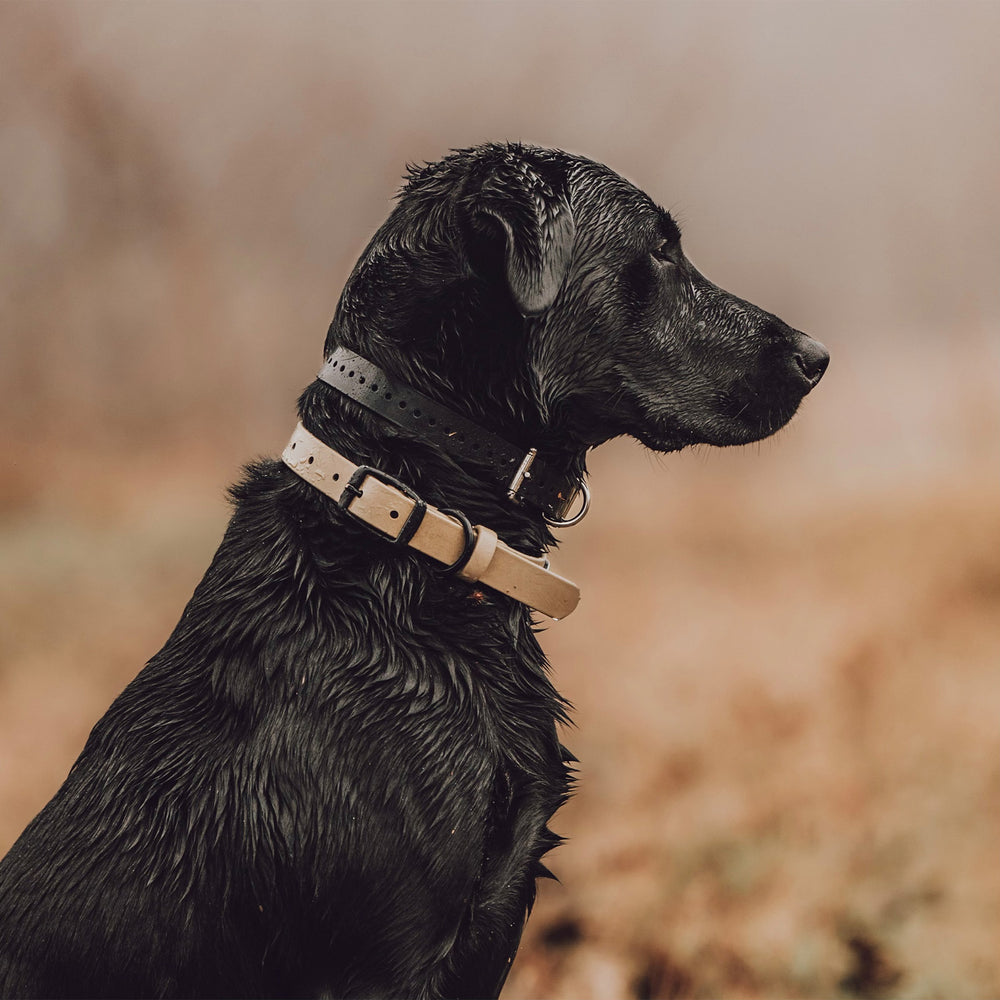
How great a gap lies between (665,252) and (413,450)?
28.2 inches

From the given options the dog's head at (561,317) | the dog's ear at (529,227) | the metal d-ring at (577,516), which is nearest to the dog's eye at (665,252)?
the dog's head at (561,317)

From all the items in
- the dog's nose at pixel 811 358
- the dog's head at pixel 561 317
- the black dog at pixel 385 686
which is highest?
the dog's nose at pixel 811 358

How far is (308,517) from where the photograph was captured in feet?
6.11

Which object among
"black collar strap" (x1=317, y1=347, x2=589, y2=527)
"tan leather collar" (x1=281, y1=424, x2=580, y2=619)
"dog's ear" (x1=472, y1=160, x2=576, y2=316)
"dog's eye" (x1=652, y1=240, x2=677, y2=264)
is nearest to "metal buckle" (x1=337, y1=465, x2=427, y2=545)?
"tan leather collar" (x1=281, y1=424, x2=580, y2=619)

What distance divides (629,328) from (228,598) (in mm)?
951

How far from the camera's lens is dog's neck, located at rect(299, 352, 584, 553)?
6.12ft

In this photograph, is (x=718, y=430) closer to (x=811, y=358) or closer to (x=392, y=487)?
(x=811, y=358)

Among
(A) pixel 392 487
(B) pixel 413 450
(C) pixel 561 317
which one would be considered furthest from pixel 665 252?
(A) pixel 392 487

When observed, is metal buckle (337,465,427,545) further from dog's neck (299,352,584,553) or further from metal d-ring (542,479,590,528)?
metal d-ring (542,479,590,528)

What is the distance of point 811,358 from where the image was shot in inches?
85.2

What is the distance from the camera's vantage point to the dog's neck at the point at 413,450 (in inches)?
73.5

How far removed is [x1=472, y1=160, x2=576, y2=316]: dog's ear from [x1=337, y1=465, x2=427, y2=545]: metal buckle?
1.26 feet

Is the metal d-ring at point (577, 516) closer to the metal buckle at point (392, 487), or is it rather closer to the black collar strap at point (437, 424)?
the black collar strap at point (437, 424)

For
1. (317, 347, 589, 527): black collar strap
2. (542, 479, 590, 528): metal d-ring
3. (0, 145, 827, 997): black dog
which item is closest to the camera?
(0, 145, 827, 997): black dog
